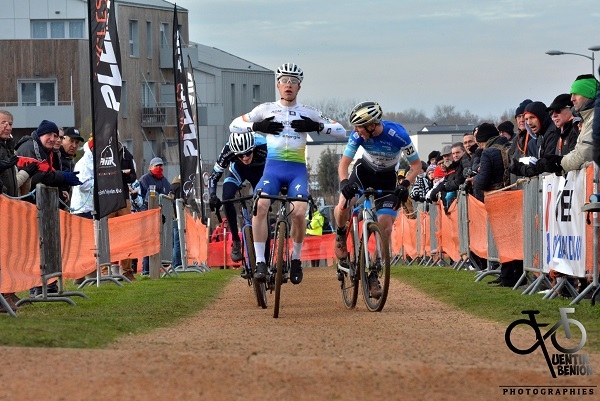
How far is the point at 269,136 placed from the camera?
12.6m

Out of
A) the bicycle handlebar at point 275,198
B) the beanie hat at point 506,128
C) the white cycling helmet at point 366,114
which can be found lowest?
the bicycle handlebar at point 275,198

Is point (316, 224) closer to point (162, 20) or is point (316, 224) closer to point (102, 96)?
point (102, 96)

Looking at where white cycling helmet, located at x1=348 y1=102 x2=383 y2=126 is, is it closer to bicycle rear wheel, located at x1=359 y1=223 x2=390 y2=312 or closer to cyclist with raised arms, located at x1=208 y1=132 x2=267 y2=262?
bicycle rear wheel, located at x1=359 y1=223 x2=390 y2=312

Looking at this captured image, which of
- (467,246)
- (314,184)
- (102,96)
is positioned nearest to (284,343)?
(102,96)

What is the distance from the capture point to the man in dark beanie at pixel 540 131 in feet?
45.6

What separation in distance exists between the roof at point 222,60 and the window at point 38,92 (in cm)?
1955

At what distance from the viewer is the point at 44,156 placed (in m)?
14.6

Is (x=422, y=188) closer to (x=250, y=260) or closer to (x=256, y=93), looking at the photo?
(x=250, y=260)

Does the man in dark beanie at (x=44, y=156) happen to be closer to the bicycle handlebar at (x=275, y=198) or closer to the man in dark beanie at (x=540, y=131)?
the bicycle handlebar at (x=275, y=198)

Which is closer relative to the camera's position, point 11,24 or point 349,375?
point 349,375

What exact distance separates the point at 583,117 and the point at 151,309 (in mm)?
4794

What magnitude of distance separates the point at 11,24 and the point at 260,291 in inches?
2179

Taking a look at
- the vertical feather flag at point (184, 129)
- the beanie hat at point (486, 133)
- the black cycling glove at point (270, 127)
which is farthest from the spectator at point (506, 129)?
the vertical feather flag at point (184, 129)

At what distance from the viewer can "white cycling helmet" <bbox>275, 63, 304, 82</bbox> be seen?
12609 millimetres
